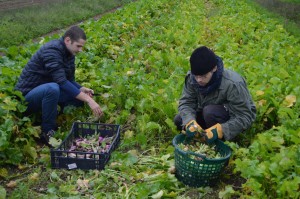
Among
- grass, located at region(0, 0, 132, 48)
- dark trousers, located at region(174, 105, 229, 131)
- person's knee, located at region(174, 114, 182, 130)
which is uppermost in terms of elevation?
dark trousers, located at region(174, 105, 229, 131)

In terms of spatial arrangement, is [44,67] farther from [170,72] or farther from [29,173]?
[170,72]

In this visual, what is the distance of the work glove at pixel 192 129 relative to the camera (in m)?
3.87

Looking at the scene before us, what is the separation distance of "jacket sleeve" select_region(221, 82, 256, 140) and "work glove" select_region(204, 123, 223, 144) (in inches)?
1.7

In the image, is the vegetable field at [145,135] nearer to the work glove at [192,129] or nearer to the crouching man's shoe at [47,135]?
the crouching man's shoe at [47,135]

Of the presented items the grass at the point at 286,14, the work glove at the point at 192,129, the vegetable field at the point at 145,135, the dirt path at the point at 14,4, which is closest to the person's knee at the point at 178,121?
the vegetable field at the point at 145,135

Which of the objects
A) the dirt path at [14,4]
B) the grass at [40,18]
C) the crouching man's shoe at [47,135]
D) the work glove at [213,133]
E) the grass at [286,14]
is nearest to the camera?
the work glove at [213,133]

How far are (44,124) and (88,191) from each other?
1330 millimetres

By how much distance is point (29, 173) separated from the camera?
4250 mm

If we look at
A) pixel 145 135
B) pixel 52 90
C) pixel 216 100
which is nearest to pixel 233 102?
pixel 216 100

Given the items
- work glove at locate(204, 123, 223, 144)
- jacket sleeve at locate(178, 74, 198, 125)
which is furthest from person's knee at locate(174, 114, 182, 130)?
work glove at locate(204, 123, 223, 144)

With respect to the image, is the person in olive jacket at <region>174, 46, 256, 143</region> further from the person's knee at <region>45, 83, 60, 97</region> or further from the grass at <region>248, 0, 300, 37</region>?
the grass at <region>248, 0, 300, 37</region>

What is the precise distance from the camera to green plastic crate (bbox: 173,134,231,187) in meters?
3.57

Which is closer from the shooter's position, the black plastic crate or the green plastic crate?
the green plastic crate

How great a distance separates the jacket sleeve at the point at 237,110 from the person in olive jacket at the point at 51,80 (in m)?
1.61
